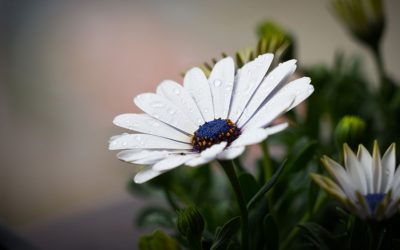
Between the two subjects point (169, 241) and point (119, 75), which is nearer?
point (169, 241)

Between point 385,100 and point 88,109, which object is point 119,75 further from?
point 385,100

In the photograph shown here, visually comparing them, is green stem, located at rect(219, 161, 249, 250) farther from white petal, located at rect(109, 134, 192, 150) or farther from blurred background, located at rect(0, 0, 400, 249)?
blurred background, located at rect(0, 0, 400, 249)

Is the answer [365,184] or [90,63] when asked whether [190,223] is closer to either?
[365,184]

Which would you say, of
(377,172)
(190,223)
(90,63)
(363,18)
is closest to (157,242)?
(190,223)

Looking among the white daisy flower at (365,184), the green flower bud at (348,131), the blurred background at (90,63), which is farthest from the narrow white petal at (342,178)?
the blurred background at (90,63)

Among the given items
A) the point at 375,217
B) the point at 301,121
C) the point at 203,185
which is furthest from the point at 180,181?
the point at 375,217

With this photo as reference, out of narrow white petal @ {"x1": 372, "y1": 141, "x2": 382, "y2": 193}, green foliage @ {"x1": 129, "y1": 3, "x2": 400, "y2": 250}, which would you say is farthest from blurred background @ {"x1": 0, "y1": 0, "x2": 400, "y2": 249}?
narrow white petal @ {"x1": 372, "y1": 141, "x2": 382, "y2": 193}
